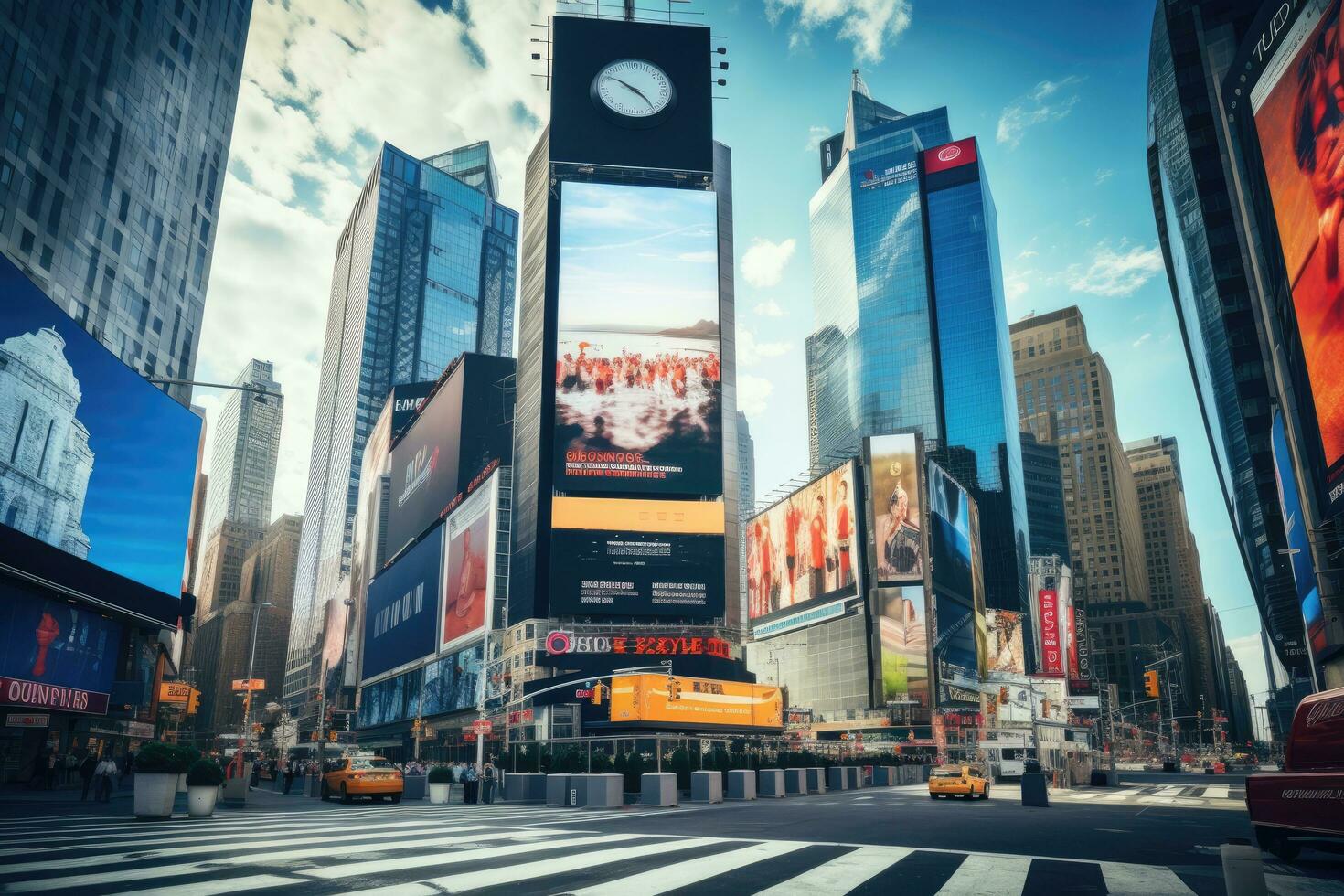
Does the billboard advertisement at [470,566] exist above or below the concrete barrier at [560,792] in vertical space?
above

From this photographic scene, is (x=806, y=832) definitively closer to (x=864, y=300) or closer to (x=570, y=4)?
(x=570, y=4)

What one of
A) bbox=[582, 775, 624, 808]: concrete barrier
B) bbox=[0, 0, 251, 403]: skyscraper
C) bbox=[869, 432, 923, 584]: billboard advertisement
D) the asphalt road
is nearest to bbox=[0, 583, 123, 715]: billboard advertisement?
the asphalt road

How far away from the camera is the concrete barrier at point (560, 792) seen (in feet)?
95.4

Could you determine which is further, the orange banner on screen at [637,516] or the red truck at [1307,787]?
the orange banner on screen at [637,516]

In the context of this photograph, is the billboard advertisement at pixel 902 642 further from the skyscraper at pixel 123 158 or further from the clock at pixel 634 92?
the skyscraper at pixel 123 158

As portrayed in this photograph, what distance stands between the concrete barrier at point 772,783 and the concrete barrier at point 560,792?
10.6 meters

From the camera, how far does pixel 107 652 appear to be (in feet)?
A: 150

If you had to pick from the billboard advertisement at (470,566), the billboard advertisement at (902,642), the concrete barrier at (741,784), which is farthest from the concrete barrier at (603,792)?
the billboard advertisement at (902,642)

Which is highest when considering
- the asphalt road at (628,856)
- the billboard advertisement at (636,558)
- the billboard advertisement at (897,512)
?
the billboard advertisement at (897,512)

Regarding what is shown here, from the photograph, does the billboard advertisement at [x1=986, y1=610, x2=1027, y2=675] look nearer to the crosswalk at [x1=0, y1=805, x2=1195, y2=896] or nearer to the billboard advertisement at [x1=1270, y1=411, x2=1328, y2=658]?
the billboard advertisement at [x1=1270, y1=411, x2=1328, y2=658]

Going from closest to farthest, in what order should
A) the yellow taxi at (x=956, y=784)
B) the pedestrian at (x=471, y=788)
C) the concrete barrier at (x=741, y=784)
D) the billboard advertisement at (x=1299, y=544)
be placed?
the yellow taxi at (x=956, y=784) → the pedestrian at (x=471, y=788) → the concrete barrier at (x=741, y=784) → the billboard advertisement at (x=1299, y=544)

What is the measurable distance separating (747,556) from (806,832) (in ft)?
362

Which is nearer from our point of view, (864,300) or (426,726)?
(426,726)

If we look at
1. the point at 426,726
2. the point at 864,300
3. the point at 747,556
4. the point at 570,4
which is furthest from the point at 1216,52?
the point at 864,300
